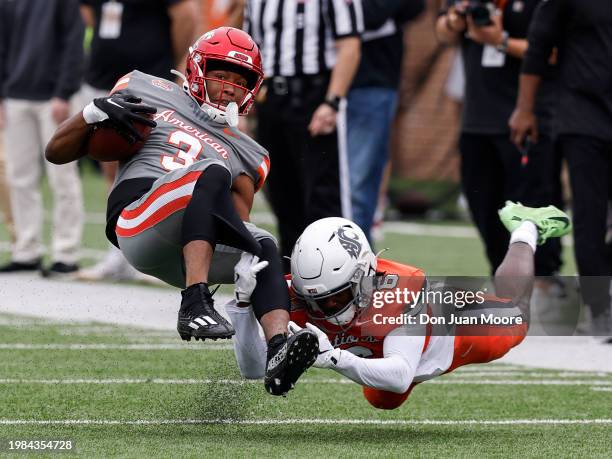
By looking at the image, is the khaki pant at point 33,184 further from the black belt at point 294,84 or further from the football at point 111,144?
the football at point 111,144

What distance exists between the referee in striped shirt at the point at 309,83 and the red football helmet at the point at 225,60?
8.49ft

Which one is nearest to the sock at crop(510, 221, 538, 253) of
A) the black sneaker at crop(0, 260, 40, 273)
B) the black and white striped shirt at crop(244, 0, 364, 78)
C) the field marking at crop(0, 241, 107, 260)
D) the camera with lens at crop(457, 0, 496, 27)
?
the camera with lens at crop(457, 0, 496, 27)

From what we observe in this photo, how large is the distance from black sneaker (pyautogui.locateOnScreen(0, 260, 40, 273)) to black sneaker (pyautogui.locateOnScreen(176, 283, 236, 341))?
17.7ft

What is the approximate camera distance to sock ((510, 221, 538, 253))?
6734mm

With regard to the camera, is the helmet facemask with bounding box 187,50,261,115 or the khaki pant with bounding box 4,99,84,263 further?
the khaki pant with bounding box 4,99,84,263

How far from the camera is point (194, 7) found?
32.5ft

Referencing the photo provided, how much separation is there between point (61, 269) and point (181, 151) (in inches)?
175

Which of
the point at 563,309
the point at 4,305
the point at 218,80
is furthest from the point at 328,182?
the point at 218,80

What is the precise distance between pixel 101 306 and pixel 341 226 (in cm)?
210

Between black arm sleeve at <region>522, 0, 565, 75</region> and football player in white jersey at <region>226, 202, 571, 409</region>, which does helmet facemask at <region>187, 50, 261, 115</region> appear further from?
black arm sleeve at <region>522, 0, 565, 75</region>

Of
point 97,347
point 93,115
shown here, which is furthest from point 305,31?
point 93,115

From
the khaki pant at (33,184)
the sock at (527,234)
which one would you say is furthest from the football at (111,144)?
the khaki pant at (33,184)

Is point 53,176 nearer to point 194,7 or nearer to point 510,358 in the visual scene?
point 194,7

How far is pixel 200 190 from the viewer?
5.53m
